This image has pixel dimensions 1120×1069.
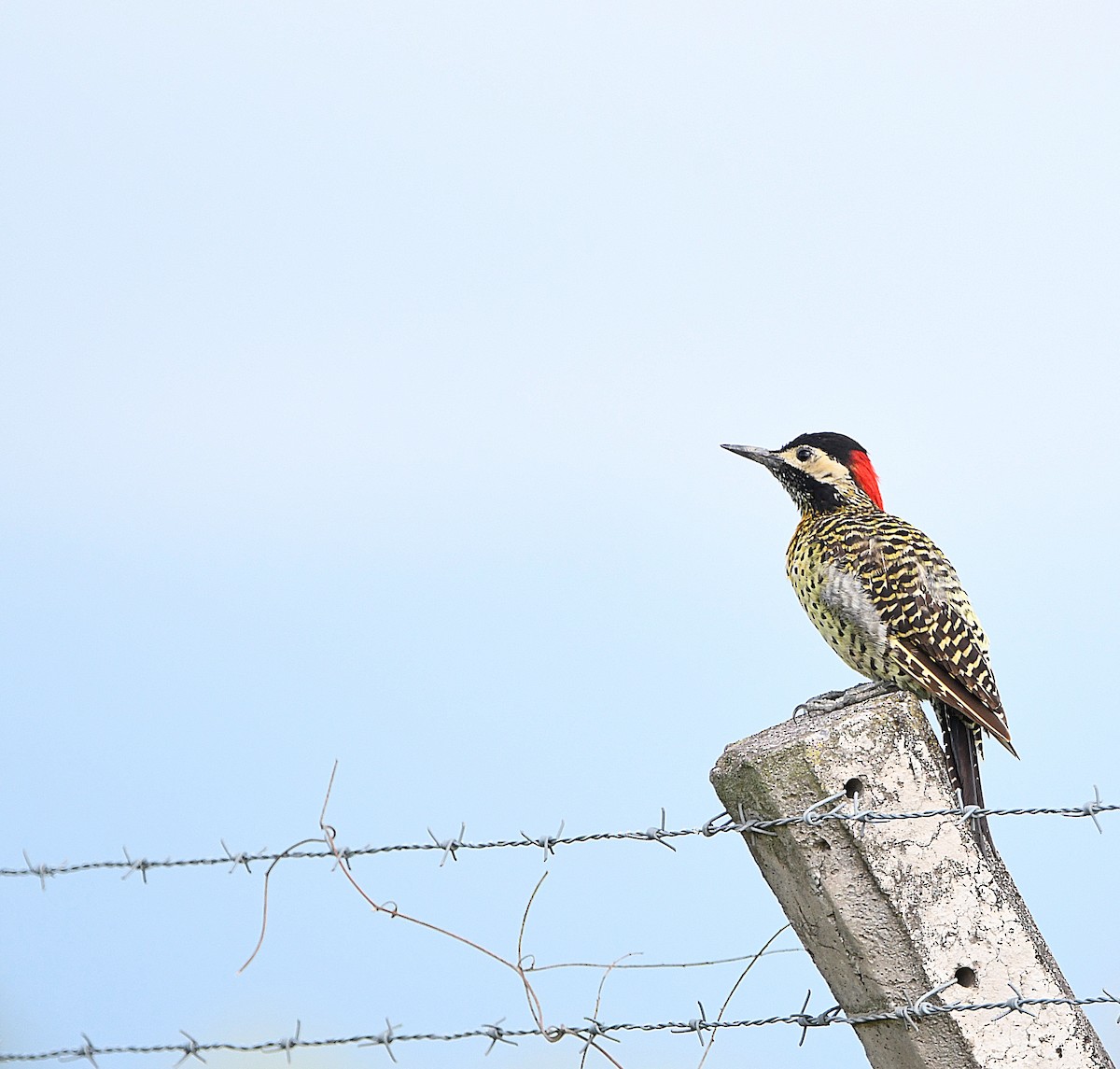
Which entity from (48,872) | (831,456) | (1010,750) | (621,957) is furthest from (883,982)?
(831,456)

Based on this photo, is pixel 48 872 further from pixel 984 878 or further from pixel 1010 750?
pixel 1010 750

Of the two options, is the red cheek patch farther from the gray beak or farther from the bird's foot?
the bird's foot

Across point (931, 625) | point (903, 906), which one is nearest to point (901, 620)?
point (931, 625)

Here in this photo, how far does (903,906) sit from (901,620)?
1.78 meters

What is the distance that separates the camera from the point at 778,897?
9.66 ft

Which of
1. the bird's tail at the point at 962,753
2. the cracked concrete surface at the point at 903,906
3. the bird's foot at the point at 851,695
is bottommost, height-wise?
the cracked concrete surface at the point at 903,906

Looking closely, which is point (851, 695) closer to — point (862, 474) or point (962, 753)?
point (962, 753)

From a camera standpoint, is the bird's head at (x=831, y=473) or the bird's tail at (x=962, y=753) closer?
the bird's tail at (x=962, y=753)

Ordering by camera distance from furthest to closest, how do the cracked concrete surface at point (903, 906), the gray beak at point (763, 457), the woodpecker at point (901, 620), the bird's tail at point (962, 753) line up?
the gray beak at point (763, 457) < the woodpecker at point (901, 620) < the bird's tail at point (962, 753) < the cracked concrete surface at point (903, 906)

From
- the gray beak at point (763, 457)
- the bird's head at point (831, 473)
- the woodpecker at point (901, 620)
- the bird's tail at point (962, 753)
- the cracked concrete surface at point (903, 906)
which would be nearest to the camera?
the cracked concrete surface at point (903, 906)

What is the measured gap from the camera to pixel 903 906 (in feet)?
8.99

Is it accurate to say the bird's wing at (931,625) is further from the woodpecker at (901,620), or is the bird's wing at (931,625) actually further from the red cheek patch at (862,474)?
the red cheek patch at (862,474)

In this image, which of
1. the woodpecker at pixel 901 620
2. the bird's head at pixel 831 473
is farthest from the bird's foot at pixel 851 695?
the bird's head at pixel 831 473

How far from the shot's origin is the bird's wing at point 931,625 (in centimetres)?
418
